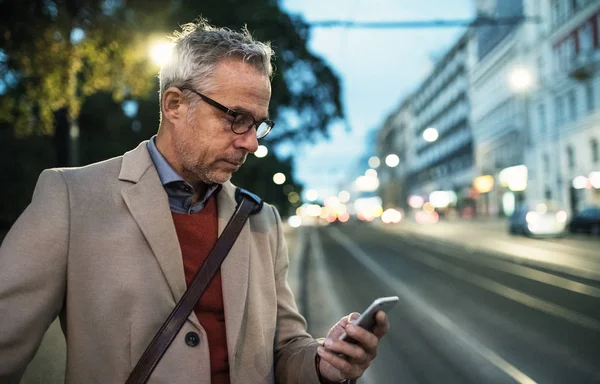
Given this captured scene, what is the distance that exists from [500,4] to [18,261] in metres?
53.1

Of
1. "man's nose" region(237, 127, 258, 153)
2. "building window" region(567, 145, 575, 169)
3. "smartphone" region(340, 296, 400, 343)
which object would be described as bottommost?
"smartphone" region(340, 296, 400, 343)

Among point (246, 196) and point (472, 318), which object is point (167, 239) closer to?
point (246, 196)

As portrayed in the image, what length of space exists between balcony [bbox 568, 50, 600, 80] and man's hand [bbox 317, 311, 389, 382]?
3421cm

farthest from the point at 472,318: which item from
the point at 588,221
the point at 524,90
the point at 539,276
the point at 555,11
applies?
the point at 524,90

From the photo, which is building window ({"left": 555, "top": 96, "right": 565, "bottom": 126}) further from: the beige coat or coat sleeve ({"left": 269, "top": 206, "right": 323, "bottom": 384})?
the beige coat

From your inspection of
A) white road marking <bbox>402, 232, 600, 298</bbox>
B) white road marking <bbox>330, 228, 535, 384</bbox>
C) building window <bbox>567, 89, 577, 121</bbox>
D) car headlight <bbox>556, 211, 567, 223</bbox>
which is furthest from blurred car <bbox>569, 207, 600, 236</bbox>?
white road marking <bbox>330, 228, 535, 384</bbox>

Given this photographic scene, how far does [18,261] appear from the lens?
176 centimetres

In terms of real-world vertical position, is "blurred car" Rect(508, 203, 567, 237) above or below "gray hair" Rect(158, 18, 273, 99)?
below

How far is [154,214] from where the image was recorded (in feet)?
6.53

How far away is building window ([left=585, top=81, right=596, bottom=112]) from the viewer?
108 feet

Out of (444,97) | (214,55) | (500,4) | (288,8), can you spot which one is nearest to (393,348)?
(214,55)

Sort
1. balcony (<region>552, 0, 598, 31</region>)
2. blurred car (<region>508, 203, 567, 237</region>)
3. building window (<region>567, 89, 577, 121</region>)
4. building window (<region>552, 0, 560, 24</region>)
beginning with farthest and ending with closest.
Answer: building window (<region>552, 0, 560, 24</region>) → building window (<region>567, 89, 577, 121</region>) → balcony (<region>552, 0, 598, 31</region>) → blurred car (<region>508, 203, 567, 237</region>)

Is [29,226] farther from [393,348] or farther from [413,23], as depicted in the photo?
[413,23]

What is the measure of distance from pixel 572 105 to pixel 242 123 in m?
37.5
